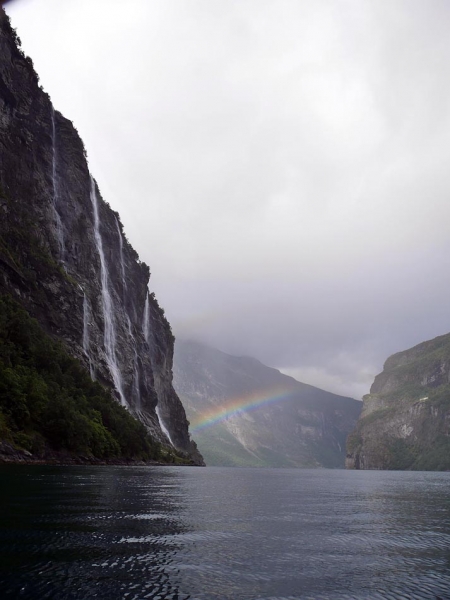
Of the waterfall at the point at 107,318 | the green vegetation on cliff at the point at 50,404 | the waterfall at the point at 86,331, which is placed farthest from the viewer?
the waterfall at the point at 107,318

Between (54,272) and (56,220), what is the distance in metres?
20.3

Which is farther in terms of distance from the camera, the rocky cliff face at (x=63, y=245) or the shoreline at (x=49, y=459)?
the rocky cliff face at (x=63, y=245)

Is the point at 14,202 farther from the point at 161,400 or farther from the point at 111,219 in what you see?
the point at 161,400

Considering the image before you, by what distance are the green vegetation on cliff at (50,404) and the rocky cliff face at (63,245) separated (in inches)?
525

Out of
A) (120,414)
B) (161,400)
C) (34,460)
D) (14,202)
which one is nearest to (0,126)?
(14,202)

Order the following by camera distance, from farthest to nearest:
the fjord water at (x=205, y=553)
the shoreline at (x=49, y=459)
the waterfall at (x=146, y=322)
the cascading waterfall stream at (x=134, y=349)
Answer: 1. the waterfall at (x=146, y=322)
2. the cascading waterfall stream at (x=134, y=349)
3. the shoreline at (x=49, y=459)
4. the fjord water at (x=205, y=553)

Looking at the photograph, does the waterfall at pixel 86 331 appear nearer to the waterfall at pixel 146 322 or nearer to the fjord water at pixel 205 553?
the waterfall at pixel 146 322

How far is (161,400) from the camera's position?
172750 mm

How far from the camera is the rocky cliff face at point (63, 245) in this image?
94.8 metres

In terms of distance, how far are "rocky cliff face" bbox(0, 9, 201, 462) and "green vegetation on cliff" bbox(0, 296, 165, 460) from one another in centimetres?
1333

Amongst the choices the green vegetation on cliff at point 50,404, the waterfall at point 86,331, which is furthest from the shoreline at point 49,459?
the waterfall at point 86,331

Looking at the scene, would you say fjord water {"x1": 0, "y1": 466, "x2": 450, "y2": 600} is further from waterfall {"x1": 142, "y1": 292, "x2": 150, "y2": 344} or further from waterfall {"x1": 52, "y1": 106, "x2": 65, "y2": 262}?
waterfall {"x1": 142, "y1": 292, "x2": 150, "y2": 344}

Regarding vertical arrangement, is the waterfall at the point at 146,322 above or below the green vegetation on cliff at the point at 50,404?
above

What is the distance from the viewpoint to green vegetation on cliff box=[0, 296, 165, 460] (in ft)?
179
